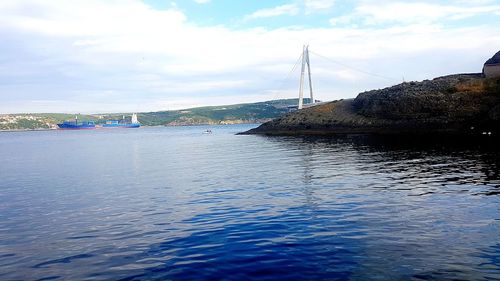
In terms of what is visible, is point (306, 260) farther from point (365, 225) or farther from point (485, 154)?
point (485, 154)

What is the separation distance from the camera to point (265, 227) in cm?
1745

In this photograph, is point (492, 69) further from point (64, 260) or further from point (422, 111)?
point (64, 260)

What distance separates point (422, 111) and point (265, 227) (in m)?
82.9

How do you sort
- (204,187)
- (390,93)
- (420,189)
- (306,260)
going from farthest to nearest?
(390,93) → (204,187) → (420,189) → (306,260)

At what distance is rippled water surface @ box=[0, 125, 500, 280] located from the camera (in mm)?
12484

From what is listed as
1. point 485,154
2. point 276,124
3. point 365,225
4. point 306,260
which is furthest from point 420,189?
point 276,124

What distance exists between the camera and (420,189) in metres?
24.6

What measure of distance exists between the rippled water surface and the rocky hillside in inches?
2011

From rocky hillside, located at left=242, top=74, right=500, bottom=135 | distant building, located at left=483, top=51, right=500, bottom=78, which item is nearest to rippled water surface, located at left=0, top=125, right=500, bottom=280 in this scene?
rocky hillside, located at left=242, top=74, right=500, bottom=135

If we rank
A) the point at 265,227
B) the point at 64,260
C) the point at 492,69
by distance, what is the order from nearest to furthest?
the point at 64,260 < the point at 265,227 < the point at 492,69

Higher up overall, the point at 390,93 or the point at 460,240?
the point at 390,93

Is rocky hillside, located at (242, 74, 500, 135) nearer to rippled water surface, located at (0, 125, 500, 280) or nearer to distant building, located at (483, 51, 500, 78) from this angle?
distant building, located at (483, 51, 500, 78)

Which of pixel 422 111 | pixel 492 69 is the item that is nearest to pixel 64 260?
pixel 422 111

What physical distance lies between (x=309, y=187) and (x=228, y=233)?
11610mm
